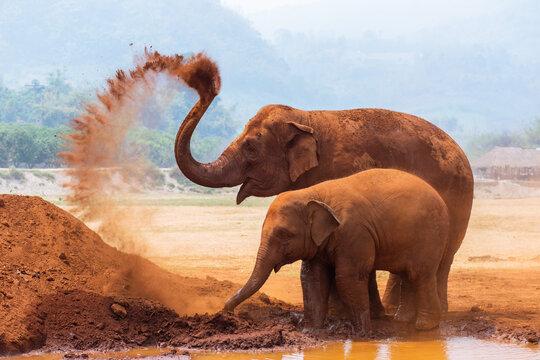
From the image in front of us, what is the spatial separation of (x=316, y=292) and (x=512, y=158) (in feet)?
163

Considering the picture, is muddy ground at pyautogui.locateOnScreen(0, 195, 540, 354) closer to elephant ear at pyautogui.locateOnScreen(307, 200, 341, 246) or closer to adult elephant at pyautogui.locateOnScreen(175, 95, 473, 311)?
elephant ear at pyautogui.locateOnScreen(307, 200, 341, 246)

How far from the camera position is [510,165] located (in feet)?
180

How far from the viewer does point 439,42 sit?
182 m

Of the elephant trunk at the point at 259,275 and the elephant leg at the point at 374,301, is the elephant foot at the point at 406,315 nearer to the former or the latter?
the elephant leg at the point at 374,301

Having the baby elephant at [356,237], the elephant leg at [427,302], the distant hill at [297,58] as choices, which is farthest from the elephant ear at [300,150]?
the distant hill at [297,58]

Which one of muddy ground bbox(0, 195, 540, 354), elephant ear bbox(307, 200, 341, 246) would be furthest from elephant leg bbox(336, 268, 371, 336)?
elephant ear bbox(307, 200, 341, 246)

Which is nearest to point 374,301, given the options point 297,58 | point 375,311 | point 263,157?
point 375,311

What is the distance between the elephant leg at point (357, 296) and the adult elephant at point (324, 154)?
169cm

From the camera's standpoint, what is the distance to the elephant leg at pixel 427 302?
9.62 metres

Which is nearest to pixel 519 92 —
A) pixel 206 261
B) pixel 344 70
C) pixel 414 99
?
pixel 414 99

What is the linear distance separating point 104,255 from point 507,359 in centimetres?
564

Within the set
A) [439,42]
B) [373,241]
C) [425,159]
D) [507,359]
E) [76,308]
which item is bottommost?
[507,359]

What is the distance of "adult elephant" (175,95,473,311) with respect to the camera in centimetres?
1050

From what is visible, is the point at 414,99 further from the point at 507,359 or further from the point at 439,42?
the point at 507,359
